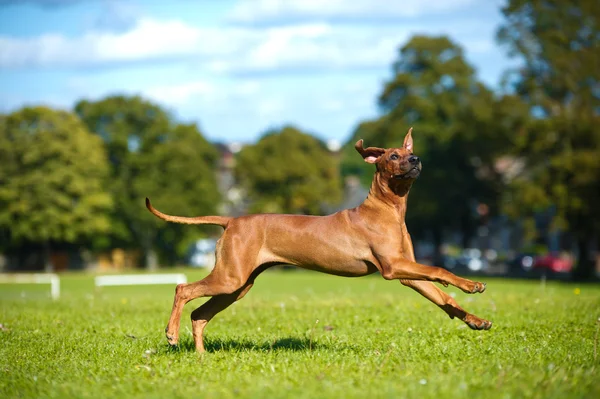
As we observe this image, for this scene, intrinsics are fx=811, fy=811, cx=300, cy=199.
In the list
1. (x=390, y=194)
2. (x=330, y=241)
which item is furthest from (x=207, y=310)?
(x=390, y=194)

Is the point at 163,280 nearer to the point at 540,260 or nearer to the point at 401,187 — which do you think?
the point at 401,187

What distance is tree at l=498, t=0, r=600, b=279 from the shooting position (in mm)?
46375

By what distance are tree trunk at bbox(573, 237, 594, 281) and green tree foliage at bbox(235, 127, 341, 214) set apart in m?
39.0

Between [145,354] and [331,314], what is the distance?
5.50 m

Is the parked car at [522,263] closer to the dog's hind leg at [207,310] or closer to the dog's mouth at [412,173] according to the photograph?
the dog's hind leg at [207,310]

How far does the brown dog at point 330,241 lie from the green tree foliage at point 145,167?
69.1 metres

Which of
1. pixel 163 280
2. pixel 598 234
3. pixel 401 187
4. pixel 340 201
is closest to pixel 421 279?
pixel 401 187

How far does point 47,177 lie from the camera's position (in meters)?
71.2

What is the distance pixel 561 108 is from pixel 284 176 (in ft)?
136

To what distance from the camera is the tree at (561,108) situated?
46.4m

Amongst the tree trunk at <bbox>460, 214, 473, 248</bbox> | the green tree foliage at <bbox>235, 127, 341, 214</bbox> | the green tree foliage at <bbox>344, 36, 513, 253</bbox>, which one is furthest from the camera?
the green tree foliage at <bbox>235, 127, 341, 214</bbox>

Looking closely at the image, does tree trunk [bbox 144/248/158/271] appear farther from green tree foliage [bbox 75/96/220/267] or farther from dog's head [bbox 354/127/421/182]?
dog's head [bbox 354/127/421/182]

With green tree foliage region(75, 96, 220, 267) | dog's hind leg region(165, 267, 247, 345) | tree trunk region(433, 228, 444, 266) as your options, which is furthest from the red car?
dog's hind leg region(165, 267, 247, 345)

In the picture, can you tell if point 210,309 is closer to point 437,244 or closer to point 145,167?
point 437,244
